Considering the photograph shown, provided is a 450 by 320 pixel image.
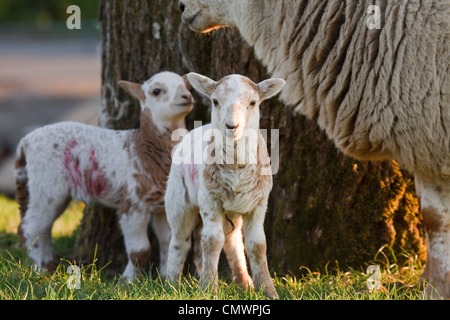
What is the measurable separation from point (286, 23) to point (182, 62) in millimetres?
1110

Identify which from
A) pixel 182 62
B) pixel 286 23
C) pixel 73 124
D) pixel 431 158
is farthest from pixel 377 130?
pixel 73 124

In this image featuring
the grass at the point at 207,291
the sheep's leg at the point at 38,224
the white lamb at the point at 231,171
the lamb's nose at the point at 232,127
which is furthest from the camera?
the sheep's leg at the point at 38,224

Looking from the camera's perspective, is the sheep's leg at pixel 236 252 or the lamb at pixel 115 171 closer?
the sheep's leg at pixel 236 252

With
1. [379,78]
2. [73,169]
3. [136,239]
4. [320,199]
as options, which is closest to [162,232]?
[136,239]

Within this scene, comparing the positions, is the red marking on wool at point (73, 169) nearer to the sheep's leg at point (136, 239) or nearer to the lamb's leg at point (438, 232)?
the sheep's leg at point (136, 239)

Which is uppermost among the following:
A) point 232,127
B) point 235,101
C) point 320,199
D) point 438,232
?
point 235,101

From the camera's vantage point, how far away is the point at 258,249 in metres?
4.23

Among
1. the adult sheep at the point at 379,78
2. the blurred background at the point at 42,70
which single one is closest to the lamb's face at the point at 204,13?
the adult sheep at the point at 379,78

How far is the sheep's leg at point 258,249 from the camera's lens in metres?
4.23

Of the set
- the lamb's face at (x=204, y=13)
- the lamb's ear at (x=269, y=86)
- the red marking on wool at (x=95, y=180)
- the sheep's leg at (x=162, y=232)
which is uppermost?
the lamb's face at (x=204, y=13)

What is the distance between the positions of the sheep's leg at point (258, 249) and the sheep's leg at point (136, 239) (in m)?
1.06

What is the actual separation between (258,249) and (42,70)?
18.6 meters

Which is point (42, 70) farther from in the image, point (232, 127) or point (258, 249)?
point (232, 127)

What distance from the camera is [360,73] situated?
4457mm
